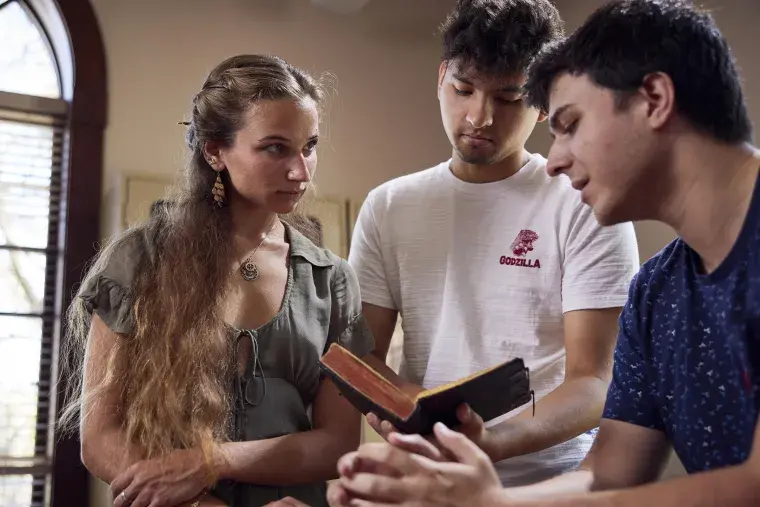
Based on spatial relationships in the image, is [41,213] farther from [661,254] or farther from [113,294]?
[661,254]

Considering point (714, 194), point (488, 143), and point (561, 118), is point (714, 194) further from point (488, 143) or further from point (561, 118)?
point (488, 143)

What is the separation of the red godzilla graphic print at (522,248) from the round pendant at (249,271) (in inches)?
18.8

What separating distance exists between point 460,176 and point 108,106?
186cm

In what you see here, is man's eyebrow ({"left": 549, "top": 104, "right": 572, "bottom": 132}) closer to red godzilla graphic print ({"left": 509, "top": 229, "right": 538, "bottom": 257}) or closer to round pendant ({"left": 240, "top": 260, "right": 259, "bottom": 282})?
red godzilla graphic print ({"left": 509, "top": 229, "right": 538, "bottom": 257})

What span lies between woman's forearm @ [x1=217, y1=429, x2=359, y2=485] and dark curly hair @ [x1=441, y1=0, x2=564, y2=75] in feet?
2.46

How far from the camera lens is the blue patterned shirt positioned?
1111mm

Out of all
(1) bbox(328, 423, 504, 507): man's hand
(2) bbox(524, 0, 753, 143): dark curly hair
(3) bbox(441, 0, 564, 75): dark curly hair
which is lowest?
(1) bbox(328, 423, 504, 507): man's hand

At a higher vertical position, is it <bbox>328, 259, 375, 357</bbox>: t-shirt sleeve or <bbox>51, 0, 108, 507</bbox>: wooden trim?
<bbox>51, 0, 108, 507</bbox>: wooden trim

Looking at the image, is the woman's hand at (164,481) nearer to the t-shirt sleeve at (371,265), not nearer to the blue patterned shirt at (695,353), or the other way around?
the t-shirt sleeve at (371,265)

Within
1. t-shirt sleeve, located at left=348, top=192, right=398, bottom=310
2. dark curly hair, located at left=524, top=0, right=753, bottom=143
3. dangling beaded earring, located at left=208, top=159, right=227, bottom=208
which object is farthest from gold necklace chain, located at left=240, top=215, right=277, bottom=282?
dark curly hair, located at left=524, top=0, right=753, bottom=143

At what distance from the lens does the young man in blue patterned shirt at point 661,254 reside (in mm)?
1107

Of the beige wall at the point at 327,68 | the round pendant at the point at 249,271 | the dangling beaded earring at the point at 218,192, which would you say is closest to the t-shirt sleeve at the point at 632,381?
the round pendant at the point at 249,271

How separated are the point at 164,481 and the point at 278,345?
286 millimetres

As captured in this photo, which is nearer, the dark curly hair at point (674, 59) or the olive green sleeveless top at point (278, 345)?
the dark curly hair at point (674, 59)
